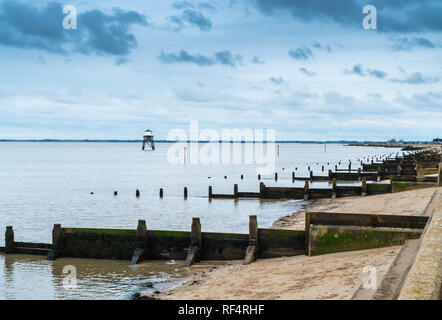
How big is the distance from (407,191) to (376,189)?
431 cm

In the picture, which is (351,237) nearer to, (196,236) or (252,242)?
(252,242)

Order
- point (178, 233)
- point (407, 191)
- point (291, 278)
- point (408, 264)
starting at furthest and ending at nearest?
point (407, 191)
point (178, 233)
point (291, 278)
point (408, 264)

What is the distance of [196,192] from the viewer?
168ft

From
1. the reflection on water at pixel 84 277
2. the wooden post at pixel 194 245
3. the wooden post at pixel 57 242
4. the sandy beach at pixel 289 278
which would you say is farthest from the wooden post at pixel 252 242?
the wooden post at pixel 57 242

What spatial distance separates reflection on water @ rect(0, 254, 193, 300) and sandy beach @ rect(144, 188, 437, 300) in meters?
1.40

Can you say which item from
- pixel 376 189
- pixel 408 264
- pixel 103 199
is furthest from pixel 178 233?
pixel 103 199

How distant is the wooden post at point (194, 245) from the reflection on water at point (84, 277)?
0.42 m

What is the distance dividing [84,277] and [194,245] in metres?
4.18

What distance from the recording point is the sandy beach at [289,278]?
1089 centimetres

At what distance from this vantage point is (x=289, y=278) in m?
12.9

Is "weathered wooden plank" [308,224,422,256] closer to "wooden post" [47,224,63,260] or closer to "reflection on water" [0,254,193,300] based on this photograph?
"reflection on water" [0,254,193,300]

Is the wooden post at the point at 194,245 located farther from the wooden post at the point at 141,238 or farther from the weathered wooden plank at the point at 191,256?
the wooden post at the point at 141,238
